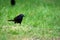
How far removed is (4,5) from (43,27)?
18.8 feet

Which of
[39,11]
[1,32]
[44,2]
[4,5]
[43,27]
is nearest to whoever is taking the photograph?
[1,32]

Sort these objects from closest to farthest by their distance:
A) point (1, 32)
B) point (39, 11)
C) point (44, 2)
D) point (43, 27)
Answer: point (1, 32) → point (43, 27) → point (39, 11) → point (44, 2)

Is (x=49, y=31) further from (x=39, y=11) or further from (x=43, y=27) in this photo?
(x=39, y=11)

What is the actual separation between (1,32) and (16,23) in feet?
4.53

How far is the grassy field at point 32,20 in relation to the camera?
33.7 ft

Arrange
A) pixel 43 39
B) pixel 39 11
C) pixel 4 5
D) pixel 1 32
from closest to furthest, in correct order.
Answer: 1. pixel 43 39
2. pixel 1 32
3. pixel 39 11
4. pixel 4 5

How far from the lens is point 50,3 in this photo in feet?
58.1

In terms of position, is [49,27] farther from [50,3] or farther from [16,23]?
[50,3]

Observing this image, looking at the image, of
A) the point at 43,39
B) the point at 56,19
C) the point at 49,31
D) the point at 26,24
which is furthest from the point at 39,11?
the point at 43,39

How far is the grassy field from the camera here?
10273 millimetres

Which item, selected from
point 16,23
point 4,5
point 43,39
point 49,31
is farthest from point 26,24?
point 4,5

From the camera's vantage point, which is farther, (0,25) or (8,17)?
(8,17)

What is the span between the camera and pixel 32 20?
42.5 ft

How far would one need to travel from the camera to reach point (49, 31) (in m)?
11.1
